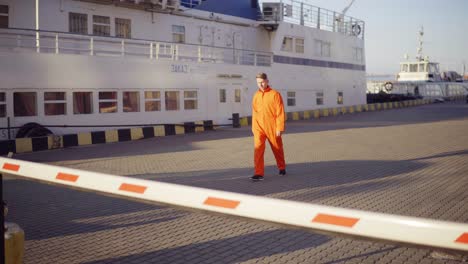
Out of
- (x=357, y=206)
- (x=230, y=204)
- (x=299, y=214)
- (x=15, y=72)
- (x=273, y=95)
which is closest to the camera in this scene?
(x=299, y=214)

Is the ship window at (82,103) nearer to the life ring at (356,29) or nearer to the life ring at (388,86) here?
the life ring at (356,29)

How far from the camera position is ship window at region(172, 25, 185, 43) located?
18.9 metres

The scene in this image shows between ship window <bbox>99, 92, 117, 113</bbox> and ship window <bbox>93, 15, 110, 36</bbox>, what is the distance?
91.7 inches

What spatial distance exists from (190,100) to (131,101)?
9.23 feet

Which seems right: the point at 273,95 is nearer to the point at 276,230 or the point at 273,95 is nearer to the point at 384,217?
the point at 276,230

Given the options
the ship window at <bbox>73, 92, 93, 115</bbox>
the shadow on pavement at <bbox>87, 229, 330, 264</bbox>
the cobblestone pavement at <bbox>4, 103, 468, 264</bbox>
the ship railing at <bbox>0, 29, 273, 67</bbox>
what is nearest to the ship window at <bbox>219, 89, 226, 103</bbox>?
the ship railing at <bbox>0, 29, 273, 67</bbox>

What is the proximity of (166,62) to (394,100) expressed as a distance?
2762 centimetres

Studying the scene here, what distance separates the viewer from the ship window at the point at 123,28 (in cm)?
1706

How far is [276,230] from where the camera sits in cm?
525

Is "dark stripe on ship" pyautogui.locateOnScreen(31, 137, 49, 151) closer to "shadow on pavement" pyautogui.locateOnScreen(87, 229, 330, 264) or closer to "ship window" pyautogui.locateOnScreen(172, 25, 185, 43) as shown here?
"ship window" pyautogui.locateOnScreen(172, 25, 185, 43)

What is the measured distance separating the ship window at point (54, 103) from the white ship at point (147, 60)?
0.10ft

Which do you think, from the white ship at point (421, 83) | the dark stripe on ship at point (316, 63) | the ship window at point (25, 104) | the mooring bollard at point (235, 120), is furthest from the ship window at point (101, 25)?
the white ship at point (421, 83)

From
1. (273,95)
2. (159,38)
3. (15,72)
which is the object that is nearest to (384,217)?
(273,95)

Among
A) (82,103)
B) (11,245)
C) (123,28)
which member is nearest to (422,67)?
(123,28)
